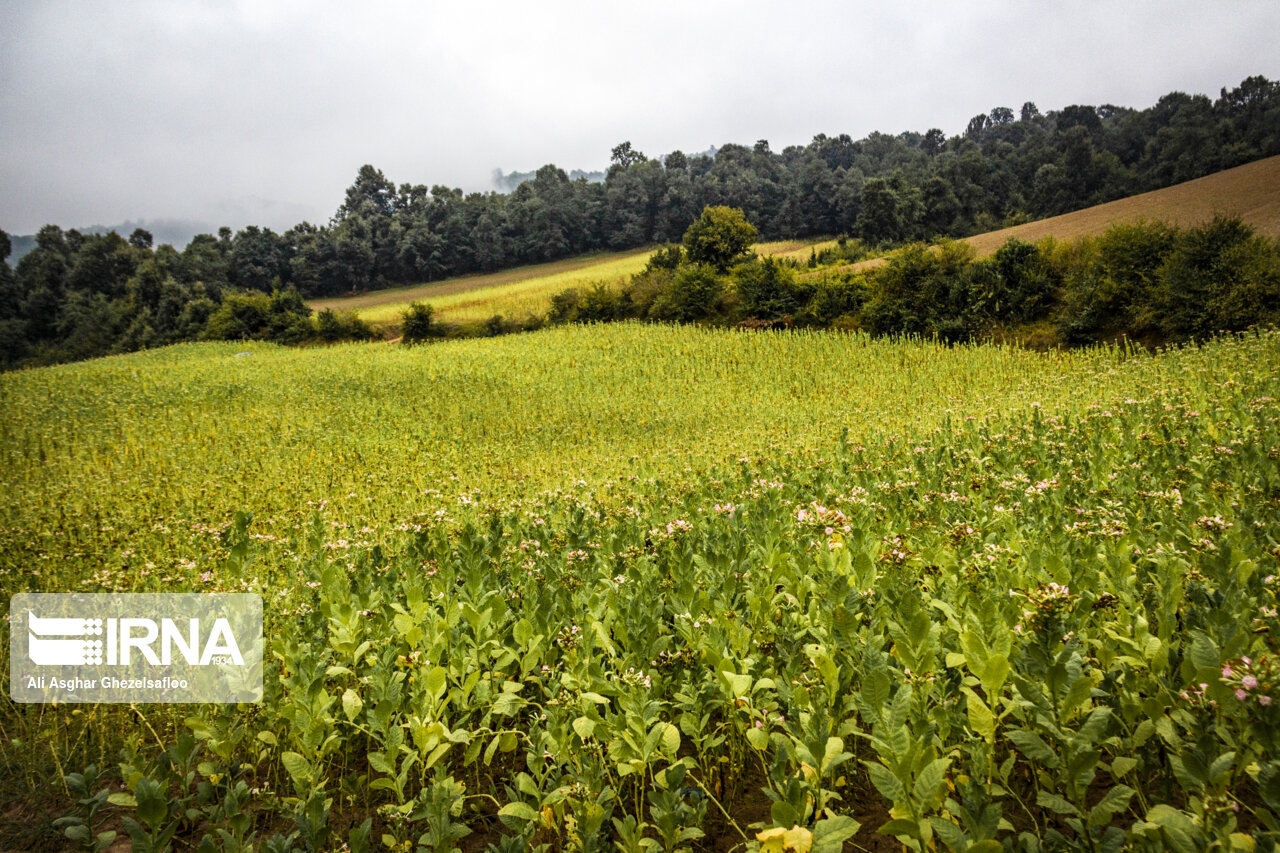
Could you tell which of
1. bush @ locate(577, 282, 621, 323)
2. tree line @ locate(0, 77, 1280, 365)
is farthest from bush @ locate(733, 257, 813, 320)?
tree line @ locate(0, 77, 1280, 365)

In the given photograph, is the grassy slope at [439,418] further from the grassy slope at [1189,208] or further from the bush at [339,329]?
the bush at [339,329]

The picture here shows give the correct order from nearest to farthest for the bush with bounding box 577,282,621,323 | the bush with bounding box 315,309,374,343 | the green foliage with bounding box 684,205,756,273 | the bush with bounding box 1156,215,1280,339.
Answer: the bush with bounding box 1156,215,1280,339 → the bush with bounding box 577,282,621,323 → the green foliage with bounding box 684,205,756,273 → the bush with bounding box 315,309,374,343

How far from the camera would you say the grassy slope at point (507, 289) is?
40000mm

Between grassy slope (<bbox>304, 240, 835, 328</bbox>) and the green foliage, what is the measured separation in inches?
207

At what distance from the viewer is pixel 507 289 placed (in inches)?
2010

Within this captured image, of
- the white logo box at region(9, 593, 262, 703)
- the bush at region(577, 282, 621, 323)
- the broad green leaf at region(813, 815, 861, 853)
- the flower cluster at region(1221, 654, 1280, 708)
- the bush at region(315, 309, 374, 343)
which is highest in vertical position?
the bush at region(577, 282, 621, 323)

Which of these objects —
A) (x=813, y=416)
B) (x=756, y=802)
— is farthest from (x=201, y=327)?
(x=756, y=802)

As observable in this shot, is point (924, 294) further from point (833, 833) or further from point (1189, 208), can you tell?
point (833, 833)

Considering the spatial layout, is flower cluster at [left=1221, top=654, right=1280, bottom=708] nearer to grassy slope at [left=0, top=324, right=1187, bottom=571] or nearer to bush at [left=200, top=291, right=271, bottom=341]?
grassy slope at [left=0, top=324, right=1187, bottom=571]

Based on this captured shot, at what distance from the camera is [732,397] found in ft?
57.4

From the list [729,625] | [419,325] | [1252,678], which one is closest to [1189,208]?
[419,325]

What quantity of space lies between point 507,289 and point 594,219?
26.3 metres

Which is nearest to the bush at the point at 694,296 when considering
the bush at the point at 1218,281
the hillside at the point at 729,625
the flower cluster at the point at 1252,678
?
the bush at the point at 1218,281

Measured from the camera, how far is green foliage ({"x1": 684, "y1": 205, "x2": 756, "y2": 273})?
35594mm
